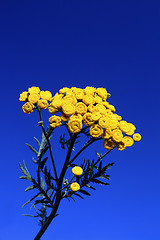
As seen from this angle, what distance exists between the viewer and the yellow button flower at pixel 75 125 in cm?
625

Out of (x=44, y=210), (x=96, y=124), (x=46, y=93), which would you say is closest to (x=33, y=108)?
(x=46, y=93)

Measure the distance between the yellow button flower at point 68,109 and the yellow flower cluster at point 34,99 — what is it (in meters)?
0.51

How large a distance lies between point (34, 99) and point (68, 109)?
90 cm

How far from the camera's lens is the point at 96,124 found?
6367 mm

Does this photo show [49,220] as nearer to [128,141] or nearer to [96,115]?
[128,141]

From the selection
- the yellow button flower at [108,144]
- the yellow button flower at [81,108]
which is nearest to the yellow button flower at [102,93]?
the yellow button flower at [81,108]

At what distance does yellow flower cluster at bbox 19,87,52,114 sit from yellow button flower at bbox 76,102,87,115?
0.72 m

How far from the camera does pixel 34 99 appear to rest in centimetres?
676

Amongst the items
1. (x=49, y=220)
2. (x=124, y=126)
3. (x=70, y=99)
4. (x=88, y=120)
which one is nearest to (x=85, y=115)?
(x=88, y=120)

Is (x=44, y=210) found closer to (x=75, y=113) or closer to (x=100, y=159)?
(x=100, y=159)

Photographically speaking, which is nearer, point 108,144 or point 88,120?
point 88,120

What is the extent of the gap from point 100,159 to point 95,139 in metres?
0.58

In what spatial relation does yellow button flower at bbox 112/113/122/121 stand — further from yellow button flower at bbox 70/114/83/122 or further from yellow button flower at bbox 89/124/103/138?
yellow button flower at bbox 70/114/83/122

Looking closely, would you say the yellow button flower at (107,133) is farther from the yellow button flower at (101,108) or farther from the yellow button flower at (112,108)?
the yellow button flower at (112,108)
